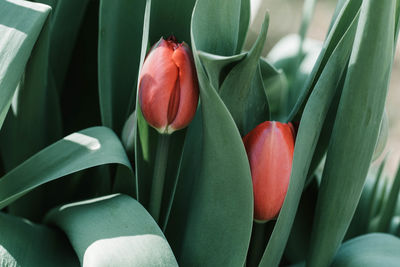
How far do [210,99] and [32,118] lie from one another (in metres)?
0.23

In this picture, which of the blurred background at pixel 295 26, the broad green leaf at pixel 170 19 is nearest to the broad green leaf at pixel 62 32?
the broad green leaf at pixel 170 19

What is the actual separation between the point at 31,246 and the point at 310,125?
24cm

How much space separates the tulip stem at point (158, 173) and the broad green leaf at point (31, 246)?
80 millimetres

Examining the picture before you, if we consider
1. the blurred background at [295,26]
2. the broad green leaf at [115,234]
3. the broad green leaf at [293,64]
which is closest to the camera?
the broad green leaf at [115,234]

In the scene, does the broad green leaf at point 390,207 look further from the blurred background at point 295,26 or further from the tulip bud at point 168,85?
the blurred background at point 295,26

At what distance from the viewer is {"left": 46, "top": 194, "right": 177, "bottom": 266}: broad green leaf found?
35cm

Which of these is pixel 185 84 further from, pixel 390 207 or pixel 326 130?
pixel 390 207

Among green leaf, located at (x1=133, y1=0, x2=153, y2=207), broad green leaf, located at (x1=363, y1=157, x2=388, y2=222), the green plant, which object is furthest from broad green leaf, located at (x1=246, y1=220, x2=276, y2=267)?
broad green leaf, located at (x1=363, y1=157, x2=388, y2=222)

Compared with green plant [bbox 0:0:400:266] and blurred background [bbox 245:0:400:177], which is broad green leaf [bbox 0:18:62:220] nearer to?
green plant [bbox 0:0:400:266]

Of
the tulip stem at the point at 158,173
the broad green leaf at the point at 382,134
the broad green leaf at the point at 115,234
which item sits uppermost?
the broad green leaf at the point at 382,134

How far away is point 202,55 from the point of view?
0.35m

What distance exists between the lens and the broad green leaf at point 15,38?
0.39m

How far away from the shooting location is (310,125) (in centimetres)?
40

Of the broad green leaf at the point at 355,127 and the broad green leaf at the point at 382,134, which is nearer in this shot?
the broad green leaf at the point at 355,127
